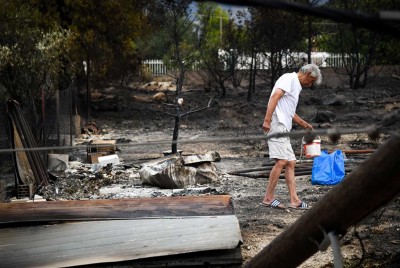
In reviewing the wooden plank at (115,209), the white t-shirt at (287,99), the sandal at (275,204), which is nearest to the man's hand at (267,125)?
the white t-shirt at (287,99)

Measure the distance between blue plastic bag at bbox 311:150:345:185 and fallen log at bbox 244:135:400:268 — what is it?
653 cm

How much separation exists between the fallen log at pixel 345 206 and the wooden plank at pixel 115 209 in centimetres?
204

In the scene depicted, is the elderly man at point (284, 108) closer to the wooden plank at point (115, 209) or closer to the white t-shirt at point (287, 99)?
the white t-shirt at point (287, 99)

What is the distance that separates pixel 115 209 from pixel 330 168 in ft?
16.4

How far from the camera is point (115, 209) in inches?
211

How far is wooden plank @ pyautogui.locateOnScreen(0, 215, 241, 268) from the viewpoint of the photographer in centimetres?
459

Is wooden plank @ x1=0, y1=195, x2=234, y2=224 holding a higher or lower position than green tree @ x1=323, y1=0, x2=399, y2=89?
lower

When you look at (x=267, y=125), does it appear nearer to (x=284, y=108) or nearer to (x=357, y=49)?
(x=284, y=108)

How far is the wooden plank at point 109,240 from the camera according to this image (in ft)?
15.1

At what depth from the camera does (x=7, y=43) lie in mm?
13086

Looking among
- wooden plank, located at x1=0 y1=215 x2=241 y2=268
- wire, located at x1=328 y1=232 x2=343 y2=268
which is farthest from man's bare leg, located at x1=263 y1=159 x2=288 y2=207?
wire, located at x1=328 y1=232 x2=343 y2=268

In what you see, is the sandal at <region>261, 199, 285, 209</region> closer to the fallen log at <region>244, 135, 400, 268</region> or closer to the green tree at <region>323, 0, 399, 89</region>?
the fallen log at <region>244, 135, 400, 268</region>

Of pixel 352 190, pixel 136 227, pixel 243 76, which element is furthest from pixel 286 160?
pixel 243 76

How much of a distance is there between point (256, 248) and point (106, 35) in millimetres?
17561
